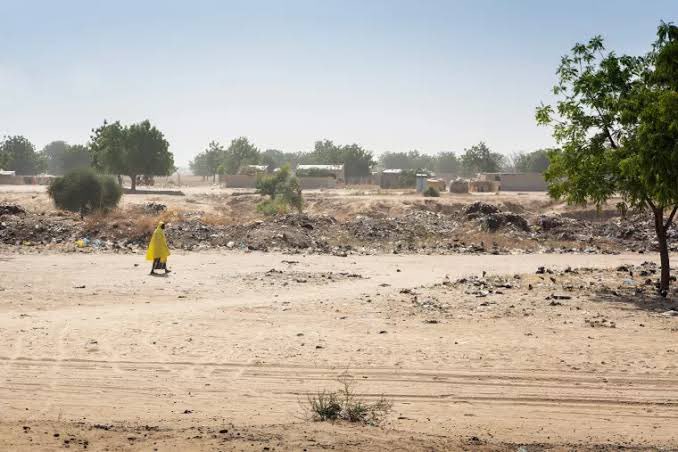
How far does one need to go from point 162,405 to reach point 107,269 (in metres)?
13.4

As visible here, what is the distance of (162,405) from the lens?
818cm

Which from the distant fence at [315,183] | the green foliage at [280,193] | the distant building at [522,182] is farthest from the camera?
the distant fence at [315,183]

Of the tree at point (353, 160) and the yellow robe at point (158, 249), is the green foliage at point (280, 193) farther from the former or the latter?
the tree at point (353, 160)

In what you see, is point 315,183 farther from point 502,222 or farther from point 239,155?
point 239,155

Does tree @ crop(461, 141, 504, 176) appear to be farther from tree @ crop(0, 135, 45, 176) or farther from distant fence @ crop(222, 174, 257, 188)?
tree @ crop(0, 135, 45, 176)

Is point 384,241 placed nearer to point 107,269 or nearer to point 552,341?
point 107,269

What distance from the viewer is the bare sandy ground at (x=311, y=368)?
23.7 ft

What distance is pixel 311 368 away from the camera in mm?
9961

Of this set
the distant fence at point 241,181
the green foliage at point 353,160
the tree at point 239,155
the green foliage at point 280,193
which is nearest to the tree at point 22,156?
the tree at point 239,155

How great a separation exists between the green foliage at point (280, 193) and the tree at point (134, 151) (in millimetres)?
18865

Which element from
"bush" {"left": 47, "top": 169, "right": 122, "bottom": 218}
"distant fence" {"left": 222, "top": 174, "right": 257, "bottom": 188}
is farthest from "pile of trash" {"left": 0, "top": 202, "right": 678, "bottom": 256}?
"distant fence" {"left": 222, "top": 174, "right": 257, "bottom": 188}

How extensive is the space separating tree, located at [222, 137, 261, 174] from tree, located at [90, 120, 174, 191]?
50.6 metres

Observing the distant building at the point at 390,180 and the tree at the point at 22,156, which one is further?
the tree at the point at 22,156

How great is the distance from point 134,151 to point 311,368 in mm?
60273
